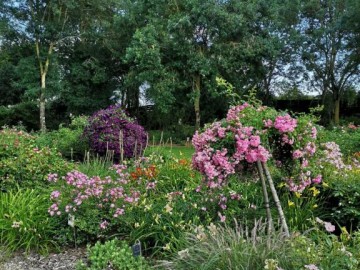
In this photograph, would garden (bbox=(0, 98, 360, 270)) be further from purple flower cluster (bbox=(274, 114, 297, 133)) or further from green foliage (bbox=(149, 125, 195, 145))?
green foliage (bbox=(149, 125, 195, 145))

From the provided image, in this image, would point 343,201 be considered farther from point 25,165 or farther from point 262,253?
point 25,165

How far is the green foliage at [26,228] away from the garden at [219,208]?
0.01m

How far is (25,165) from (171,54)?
35.3 feet

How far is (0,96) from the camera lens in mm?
20297

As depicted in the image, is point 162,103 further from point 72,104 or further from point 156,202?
point 156,202

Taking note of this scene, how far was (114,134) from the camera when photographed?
7598mm

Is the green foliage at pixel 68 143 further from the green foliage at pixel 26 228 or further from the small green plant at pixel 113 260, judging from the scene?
the small green plant at pixel 113 260

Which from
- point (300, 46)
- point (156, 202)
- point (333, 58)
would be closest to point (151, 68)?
point (300, 46)

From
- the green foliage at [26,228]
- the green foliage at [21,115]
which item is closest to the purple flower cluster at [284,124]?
the green foliage at [26,228]

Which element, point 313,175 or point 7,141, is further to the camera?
point 7,141

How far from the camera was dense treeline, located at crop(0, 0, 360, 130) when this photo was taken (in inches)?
558

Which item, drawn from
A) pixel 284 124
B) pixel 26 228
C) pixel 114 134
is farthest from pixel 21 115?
pixel 284 124

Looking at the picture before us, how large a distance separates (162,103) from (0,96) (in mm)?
10354

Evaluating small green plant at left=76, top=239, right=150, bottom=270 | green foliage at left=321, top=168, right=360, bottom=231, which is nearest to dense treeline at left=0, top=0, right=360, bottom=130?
green foliage at left=321, top=168, right=360, bottom=231
